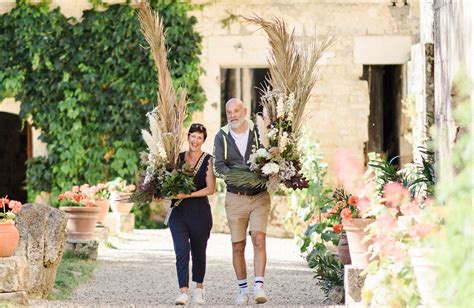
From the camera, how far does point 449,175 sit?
8750 mm

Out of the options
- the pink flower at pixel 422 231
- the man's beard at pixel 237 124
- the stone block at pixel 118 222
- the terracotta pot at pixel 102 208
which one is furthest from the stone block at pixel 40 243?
the stone block at pixel 118 222

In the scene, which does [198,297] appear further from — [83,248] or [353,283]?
[83,248]

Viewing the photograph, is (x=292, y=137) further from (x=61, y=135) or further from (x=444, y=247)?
(x=61, y=135)

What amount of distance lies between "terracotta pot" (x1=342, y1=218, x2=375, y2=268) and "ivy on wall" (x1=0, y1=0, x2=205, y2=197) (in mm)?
9639

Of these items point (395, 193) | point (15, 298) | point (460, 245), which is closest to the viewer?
point (460, 245)

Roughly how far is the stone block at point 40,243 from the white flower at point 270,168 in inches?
77.4

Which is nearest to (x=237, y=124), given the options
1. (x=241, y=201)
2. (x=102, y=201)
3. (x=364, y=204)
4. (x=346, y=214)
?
(x=241, y=201)

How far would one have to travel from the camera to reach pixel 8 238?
963 cm

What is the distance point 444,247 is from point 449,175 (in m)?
3.03

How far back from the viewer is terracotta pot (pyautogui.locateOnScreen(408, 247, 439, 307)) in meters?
7.05

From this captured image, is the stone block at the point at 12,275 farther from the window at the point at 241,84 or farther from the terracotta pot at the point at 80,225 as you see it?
the window at the point at 241,84

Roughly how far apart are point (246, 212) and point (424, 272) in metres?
3.20

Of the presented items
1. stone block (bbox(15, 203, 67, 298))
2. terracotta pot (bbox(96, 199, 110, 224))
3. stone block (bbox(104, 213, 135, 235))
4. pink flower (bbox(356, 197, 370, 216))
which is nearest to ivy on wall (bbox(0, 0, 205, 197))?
stone block (bbox(104, 213, 135, 235))

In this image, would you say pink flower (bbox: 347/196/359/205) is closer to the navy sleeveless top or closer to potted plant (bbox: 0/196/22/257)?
the navy sleeveless top
